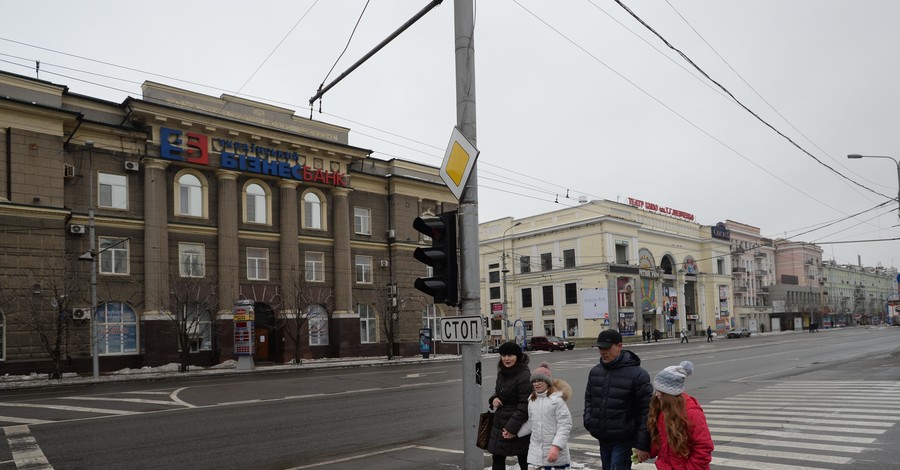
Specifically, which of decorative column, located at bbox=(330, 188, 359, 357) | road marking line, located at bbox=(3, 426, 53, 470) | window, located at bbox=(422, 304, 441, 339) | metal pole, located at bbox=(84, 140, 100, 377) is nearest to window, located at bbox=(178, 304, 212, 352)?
metal pole, located at bbox=(84, 140, 100, 377)

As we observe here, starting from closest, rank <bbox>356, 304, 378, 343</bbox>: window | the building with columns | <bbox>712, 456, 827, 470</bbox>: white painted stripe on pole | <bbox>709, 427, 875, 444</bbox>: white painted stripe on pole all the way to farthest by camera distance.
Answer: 1. <bbox>712, 456, 827, 470</bbox>: white painted stripe on pole
2. <bbox>709, 427, 875, 444</bbox>: white painted stripe on pole
3. <bbox>356, 304, 378, 343</bbox>: window
4. the building with columns

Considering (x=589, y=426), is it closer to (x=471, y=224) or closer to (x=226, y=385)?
(x=471, y=224)

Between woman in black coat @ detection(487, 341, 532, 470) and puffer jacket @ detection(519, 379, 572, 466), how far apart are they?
0.14 metres

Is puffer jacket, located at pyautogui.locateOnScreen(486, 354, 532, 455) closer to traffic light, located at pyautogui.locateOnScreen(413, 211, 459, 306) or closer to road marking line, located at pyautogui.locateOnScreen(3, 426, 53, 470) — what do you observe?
traffic light, located at pyautogui.locateOnScreen(413, 211, 459, 306)

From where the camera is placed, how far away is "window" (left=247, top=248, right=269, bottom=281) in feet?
121

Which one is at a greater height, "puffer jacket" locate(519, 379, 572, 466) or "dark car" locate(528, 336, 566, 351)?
"puffer jacket" locate(519, 379, 572, 466)

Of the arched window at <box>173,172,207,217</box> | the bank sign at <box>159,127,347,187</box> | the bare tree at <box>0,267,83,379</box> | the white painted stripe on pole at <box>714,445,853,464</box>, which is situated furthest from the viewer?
the arched window at <box>173,172,207,217</box>

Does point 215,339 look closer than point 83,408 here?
No

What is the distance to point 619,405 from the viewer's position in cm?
547

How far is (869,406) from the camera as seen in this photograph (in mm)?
13125

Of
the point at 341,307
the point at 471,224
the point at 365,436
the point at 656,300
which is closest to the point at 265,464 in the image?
the point at 365,436

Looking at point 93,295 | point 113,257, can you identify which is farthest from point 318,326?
point 93,295

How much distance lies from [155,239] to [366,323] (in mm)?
14738

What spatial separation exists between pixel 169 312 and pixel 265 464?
82.6 ft
